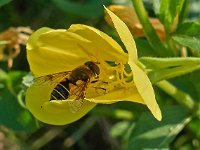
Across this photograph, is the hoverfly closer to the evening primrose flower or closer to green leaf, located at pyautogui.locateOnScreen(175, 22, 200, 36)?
the evening primrose flower

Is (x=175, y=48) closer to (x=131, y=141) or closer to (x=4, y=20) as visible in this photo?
(x=131, y=141)

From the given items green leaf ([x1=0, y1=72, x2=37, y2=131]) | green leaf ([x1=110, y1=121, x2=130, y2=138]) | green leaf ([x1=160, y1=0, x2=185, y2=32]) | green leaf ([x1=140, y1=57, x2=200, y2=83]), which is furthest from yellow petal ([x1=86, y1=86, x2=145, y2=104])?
green leaf ([x1=110, y1=121, x2=130, y2=138])

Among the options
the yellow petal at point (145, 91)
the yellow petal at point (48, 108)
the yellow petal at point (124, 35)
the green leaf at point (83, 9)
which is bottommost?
the green leaf at point (83, 9)

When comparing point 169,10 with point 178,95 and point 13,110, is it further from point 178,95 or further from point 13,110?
point 13,110

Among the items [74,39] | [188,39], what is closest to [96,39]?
[74,39]

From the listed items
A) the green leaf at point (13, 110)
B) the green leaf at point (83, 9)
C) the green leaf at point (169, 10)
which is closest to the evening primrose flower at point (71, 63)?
the green leaf at point (169, 10)

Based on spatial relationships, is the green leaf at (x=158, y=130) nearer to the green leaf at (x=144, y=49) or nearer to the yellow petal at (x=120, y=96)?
the green leaf at (x=144, y=49)
